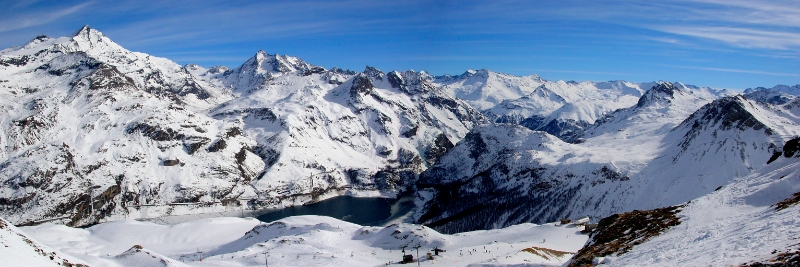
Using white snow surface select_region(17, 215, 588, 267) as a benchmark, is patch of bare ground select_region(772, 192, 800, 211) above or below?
above

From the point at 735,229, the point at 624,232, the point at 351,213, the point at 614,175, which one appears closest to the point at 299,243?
the point at 624,232

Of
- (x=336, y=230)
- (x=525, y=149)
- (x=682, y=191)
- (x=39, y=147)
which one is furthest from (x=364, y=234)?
(x=39, y=147)

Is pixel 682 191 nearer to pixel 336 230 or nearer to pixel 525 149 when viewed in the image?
pixel 525 149

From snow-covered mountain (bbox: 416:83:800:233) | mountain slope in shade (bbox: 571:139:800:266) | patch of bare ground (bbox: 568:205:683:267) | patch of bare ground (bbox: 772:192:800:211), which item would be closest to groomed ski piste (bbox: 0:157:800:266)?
mountain slope in shade (bbox: 571:139:800:266)

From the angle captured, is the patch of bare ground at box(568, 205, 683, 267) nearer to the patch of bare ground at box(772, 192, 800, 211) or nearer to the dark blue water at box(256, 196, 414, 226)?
the patch of bare ground at box(772, 192, 800, 211)

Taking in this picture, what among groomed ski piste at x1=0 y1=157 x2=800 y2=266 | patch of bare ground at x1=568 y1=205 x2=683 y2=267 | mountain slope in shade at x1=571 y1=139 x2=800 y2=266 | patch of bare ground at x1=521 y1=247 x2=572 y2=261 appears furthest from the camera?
patch of bare ground at x1=521 y1=247 x2=572 y2=261

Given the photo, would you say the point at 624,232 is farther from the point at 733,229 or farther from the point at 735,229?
the point at 735,229

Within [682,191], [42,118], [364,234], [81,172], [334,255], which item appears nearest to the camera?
[334,255]

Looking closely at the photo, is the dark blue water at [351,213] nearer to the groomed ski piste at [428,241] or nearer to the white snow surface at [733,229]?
the groomed ski piste at [428,241]
